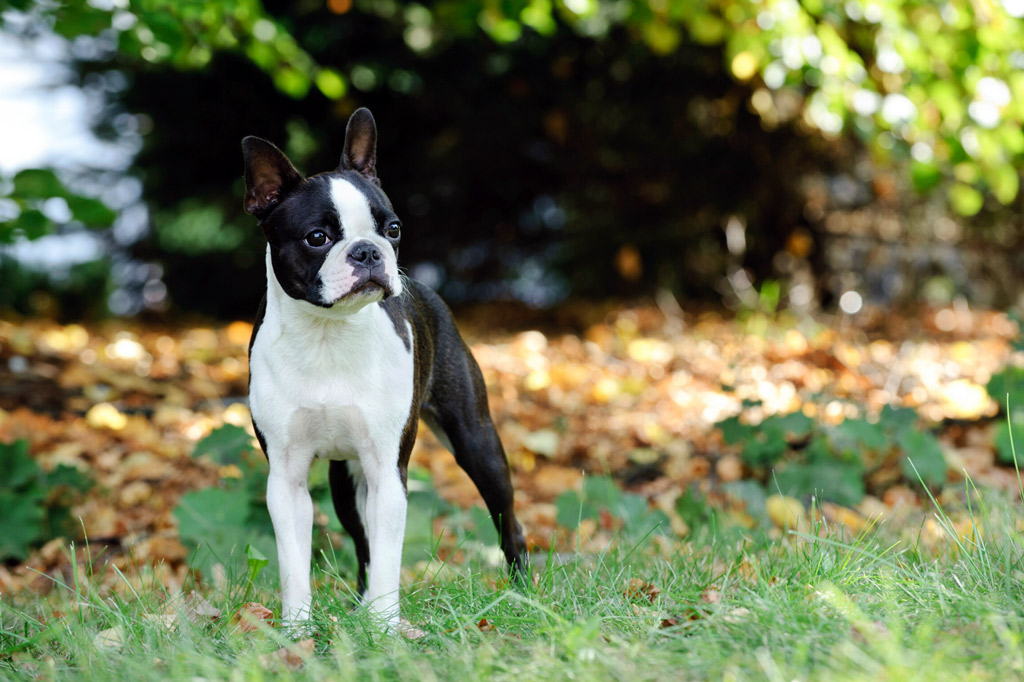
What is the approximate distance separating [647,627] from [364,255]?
1.15 m

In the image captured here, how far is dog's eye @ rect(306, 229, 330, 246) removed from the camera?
2541 mm

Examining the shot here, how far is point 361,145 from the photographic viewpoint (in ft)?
9.32

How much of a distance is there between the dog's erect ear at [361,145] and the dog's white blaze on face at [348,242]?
22cm

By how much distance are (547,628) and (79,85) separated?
9443mm

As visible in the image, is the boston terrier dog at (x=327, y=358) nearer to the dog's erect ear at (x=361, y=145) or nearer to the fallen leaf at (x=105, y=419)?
the dog's erect ear at (x=361, y=145)

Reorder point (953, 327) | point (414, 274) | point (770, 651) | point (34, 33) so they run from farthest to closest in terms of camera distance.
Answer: point (414, 274) < point (34, 33) < point (953, 327) < point (770, 651)

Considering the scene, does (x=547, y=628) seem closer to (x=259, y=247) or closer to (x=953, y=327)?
(x=953, y=327)

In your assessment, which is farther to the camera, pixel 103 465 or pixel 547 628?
pixel 103 465

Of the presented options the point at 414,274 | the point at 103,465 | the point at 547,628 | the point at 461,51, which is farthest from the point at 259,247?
the point at 547,628

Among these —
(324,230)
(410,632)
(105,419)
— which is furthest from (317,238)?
(105,419)

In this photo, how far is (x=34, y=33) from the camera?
9.52 meters

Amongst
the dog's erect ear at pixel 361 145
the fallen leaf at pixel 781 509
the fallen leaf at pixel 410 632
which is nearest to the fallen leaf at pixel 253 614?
the fallen leaf at pixel 410 632

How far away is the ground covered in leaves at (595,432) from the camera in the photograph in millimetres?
3812

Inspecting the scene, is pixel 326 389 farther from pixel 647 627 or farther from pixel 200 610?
pixel 647 627
